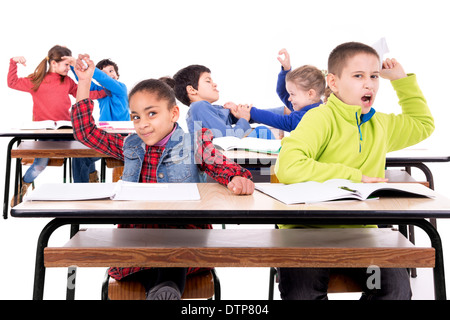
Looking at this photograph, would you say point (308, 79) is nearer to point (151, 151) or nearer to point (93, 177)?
point (151, 151)

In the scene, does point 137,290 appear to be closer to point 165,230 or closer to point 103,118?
point 165,230

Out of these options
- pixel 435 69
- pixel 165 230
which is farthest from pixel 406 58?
pixel 165 230

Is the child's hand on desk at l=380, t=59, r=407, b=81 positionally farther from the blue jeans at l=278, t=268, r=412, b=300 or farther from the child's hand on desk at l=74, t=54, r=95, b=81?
the child's hand on desk at l=74, t=54, r=95, b=81

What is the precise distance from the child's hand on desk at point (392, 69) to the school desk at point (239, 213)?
0.77m

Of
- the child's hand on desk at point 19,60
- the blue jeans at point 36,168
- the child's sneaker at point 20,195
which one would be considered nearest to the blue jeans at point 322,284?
the child's sneaker at point 20,195

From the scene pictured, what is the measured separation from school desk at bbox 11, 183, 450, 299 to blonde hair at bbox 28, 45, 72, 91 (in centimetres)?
364

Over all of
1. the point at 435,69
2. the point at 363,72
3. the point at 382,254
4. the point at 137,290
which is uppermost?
the point at 435,69

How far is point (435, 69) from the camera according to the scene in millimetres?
5750

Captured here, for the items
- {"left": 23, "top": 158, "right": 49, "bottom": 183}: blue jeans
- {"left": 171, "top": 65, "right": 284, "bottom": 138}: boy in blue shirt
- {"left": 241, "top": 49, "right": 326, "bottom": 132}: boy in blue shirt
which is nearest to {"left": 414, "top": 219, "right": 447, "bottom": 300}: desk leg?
{"left": 241, "top": 49, "right": 326, "bottom": 132}: boy in blue shirt

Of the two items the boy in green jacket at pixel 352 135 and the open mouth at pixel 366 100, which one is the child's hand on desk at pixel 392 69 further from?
the open mouth at pixel 366 100

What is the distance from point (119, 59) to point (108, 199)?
16.0ft

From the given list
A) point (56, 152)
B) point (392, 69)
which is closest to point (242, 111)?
point (56, 152)

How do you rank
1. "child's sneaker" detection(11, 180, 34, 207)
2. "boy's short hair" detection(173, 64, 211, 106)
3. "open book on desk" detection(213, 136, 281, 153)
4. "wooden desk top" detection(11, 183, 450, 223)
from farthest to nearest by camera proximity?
"child's sneaker" detection(11, 180, 34, 207), "boy's short hair" detection(173, 64, 211, 106), "open book on desk" detection(213, 136, 281, 153), "wooden desk top" detection(11, 183, 450, 223)

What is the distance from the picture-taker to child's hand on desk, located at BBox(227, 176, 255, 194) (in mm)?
1732
